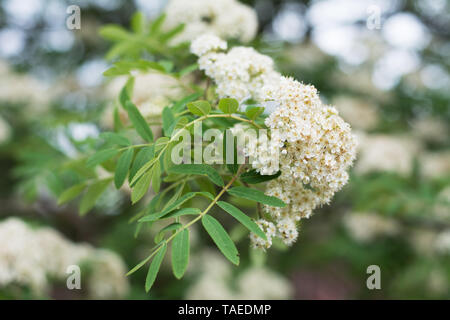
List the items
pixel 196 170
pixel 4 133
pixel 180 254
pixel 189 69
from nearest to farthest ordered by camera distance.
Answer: pixel 180 254 → pixel 196 170 → pixel 189 69 → pixel 4 133

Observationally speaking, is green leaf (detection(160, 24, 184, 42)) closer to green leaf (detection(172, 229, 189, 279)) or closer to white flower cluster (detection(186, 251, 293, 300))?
green leaf (detection(172, 229, 189, 279))

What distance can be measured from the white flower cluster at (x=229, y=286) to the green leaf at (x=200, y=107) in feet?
8.29

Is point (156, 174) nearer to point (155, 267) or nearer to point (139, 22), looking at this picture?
point (155, 267)

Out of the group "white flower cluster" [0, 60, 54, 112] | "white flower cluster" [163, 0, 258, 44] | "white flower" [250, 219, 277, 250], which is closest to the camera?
"white flower" [250, 219, 277, 250]

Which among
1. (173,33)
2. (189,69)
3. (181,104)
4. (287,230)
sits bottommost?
(287,230)

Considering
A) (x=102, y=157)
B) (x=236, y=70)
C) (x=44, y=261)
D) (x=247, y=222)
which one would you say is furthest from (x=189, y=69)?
(x=44, y=261)

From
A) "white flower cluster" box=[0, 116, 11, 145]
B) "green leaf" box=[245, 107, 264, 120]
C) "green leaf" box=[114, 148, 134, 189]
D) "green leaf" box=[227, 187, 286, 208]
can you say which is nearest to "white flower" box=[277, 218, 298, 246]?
"green leaf" box=[227, 187, 286, 208]

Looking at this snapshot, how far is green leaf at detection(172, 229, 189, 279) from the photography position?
46.3 inches

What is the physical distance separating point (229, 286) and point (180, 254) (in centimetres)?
307

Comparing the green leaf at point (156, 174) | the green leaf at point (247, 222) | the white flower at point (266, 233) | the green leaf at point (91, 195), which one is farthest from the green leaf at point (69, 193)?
the white flower at point (266, 233)

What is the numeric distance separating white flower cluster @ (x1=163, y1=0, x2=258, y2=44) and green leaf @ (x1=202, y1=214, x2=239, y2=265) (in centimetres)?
128

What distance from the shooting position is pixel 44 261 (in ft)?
7.75

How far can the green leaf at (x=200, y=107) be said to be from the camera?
4.32 feet
